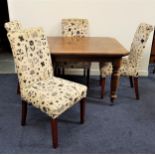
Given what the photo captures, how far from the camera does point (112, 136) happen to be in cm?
203

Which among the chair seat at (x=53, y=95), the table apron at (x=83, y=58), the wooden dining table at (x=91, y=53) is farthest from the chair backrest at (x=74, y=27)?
the chair seat at (x=53, y=95)

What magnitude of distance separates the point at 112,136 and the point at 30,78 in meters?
0.95

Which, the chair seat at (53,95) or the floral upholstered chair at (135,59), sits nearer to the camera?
the chair seat at (53,95)

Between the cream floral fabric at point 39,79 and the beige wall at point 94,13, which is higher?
the beige wall at point 94,13

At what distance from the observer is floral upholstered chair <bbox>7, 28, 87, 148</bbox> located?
Result: 70.0 inches

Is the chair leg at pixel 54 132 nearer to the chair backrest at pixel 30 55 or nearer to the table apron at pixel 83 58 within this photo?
the chair backrest at pixel 30 55

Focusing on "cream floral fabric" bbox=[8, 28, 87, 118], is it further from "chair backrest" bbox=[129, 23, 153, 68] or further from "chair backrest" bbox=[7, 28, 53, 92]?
"chair backrest" bbox=[129, 23, 153, 68]

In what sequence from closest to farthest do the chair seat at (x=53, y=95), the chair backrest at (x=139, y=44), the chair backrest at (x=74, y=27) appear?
the chair seat at (x=53, y=95) → the chair backrest at (x=139, y=44) → the chair backrest at (x=74, y=27)

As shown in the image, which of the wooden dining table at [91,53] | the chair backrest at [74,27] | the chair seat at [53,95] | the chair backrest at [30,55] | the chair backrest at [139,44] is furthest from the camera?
the chair backrest at [74,27]

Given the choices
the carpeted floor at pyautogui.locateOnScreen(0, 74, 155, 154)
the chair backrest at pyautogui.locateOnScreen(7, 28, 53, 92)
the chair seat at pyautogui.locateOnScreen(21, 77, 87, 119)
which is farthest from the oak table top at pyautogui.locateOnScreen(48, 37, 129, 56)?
the carpeted floor at pyautogui.locateOnScreen(0, 74, 155, 154)

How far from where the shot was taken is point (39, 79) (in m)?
2.06

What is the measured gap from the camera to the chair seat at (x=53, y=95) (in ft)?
5.70

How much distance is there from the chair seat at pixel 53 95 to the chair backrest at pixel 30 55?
0.26ft

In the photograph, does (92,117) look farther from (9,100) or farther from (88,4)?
(88,4)
